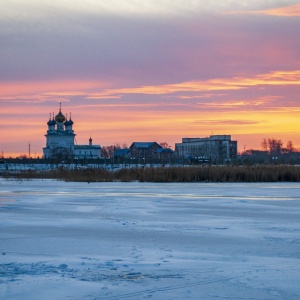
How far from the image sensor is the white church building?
497 feet

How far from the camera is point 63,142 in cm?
15362

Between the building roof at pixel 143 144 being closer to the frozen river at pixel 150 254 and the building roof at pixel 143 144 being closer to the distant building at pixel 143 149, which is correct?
the distant building at pixel 143 149

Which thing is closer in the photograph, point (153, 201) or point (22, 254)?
point (22, 254)

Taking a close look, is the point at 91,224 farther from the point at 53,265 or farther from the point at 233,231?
the point at 53,265

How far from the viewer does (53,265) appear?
9.13m

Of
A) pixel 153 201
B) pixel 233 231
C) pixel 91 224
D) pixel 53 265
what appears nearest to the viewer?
pixel 53 265

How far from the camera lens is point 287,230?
43.3ft

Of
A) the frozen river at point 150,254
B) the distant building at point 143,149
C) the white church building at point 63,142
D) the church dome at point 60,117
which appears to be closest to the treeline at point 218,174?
the frozen river at point 150,254

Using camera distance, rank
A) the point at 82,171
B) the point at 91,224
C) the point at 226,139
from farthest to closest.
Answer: the point at 226,139, the point at 82,171, the point at 91,224

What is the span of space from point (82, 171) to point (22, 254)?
34439 mm

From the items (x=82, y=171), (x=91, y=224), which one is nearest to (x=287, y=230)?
(x=91, y=224)

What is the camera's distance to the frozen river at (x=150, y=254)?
25.1 ft

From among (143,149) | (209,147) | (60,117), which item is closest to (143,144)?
(143,149)

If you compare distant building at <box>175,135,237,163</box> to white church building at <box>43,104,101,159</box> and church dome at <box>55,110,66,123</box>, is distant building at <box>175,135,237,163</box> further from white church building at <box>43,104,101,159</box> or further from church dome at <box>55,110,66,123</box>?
church dome at <box>55,110,66,123</box>
